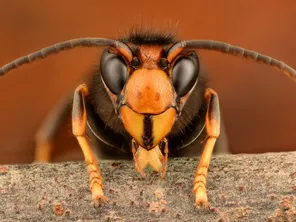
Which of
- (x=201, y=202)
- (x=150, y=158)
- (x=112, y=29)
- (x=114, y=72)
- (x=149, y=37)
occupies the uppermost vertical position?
(x=112, y=29)

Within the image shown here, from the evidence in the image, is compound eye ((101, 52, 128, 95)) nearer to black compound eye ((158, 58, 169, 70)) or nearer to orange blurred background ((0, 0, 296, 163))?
black compound eye ((158, 58, 169, 70))

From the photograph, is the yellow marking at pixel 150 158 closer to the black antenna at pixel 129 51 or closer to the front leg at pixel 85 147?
the front leg at pixel 85 147

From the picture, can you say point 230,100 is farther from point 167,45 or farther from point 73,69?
point 167,45

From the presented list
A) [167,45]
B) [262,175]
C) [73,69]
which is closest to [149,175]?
[262,175]

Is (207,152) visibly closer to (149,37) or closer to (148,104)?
(148,104)

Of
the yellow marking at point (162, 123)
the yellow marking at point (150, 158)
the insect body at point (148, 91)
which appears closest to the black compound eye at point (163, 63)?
the insect body at point (148, 91)

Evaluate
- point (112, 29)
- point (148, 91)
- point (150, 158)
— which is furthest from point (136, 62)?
point (112, 29)
